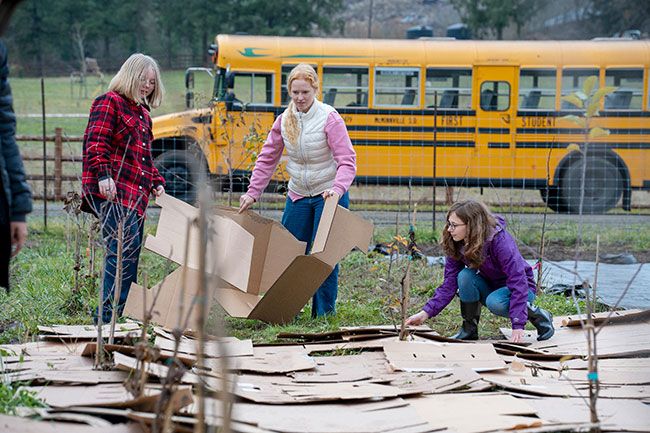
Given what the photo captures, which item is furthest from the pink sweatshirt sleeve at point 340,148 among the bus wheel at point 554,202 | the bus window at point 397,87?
the bus window at point 397,87

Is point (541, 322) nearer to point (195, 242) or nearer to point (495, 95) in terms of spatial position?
point (195, 242)

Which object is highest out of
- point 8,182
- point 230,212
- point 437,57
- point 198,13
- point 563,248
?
point 198,13

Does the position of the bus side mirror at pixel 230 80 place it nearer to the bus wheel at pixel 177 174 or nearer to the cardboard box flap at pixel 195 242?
the bus wheel at pixel 177 174

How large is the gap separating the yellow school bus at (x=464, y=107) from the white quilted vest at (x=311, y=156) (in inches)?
323

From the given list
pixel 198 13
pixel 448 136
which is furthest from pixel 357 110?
pixel 198 13

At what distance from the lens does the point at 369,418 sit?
3570 mm

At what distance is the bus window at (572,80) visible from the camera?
1425 cm

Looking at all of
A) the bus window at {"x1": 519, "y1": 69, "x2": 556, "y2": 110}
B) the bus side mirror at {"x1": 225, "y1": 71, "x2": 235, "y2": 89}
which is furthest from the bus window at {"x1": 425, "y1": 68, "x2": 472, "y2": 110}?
the bus side mirror at {"x1": 225, "y1": 71, "x2": 235, "y2": 89}

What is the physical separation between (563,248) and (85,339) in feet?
21.3

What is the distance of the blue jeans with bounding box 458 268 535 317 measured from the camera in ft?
17.5

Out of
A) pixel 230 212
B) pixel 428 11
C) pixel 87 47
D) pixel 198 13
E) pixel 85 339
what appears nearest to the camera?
pixel 85 339

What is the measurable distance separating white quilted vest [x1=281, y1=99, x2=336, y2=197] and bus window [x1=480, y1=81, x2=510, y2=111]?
888cm

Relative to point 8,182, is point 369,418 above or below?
below

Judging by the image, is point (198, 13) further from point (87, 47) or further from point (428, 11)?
point (428, 11)
